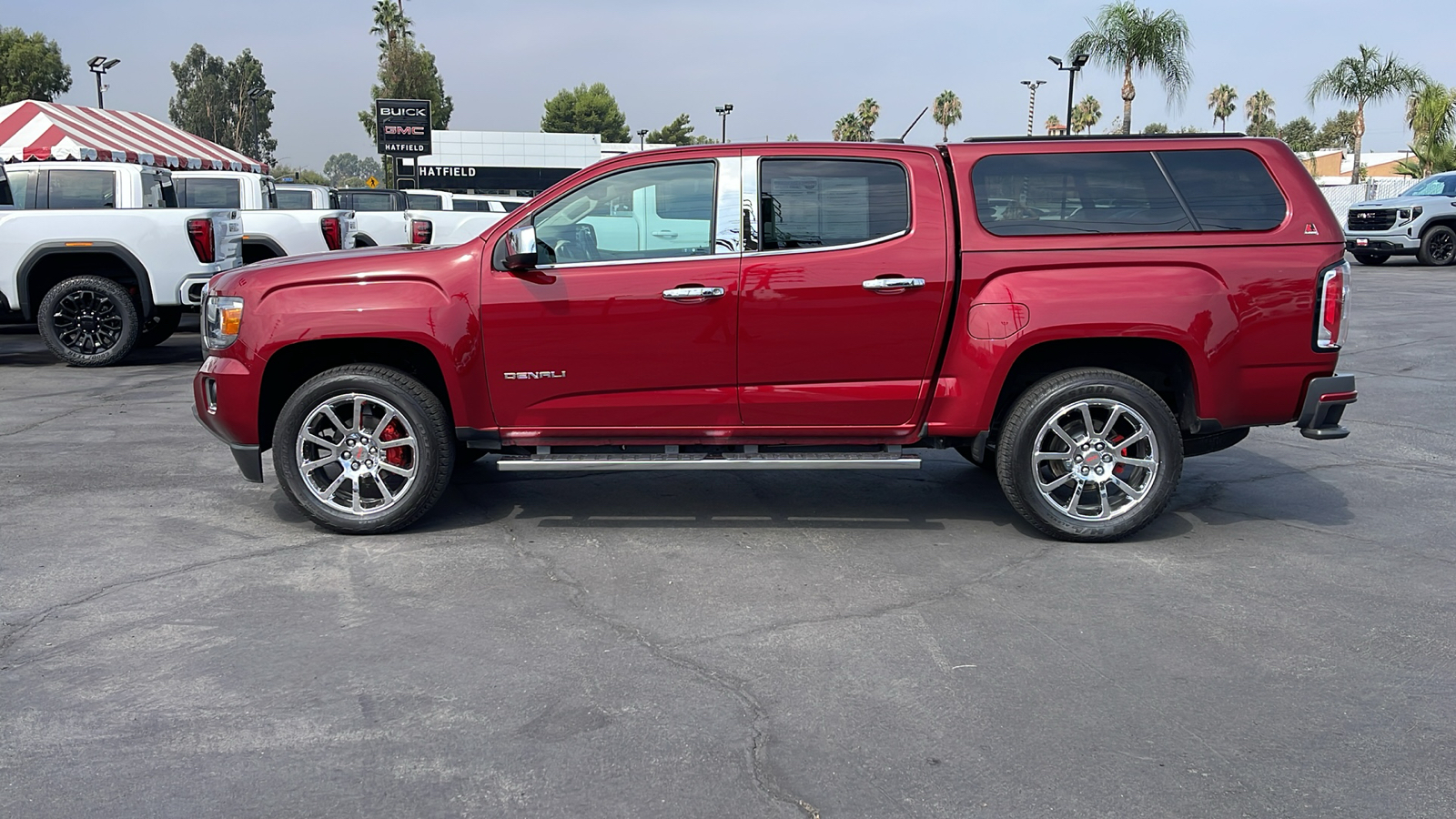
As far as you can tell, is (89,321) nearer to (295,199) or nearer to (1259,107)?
(295,199)

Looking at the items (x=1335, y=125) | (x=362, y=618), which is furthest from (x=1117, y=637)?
(x=1335, y=125)

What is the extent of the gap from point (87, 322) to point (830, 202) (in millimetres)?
9044

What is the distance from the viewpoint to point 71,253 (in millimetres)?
11391

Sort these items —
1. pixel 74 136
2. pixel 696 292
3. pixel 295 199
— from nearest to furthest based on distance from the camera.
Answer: pixel 696 292 < pixel 295 199 < pixel 74 136

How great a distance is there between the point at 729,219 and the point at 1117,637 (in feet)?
8.48

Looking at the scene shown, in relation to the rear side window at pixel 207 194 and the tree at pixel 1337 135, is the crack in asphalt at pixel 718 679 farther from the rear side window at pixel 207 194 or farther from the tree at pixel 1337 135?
the tree at pixel 1337 135

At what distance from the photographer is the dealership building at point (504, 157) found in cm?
6569

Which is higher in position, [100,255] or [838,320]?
[100,255]

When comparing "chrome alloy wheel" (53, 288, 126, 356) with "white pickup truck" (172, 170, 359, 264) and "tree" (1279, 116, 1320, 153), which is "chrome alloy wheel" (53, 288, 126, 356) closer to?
"white pickup truck" (172, 170, 359, 264)

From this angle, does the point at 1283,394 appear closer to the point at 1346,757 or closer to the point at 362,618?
the point at 1346,757

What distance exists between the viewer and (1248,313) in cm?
545

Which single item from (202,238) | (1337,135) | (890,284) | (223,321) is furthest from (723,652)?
(1337,135)

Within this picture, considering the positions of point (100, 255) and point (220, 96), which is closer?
point (100, 255)

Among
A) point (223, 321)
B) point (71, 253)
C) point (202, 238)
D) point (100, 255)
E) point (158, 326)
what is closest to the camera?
point (223, 321)
